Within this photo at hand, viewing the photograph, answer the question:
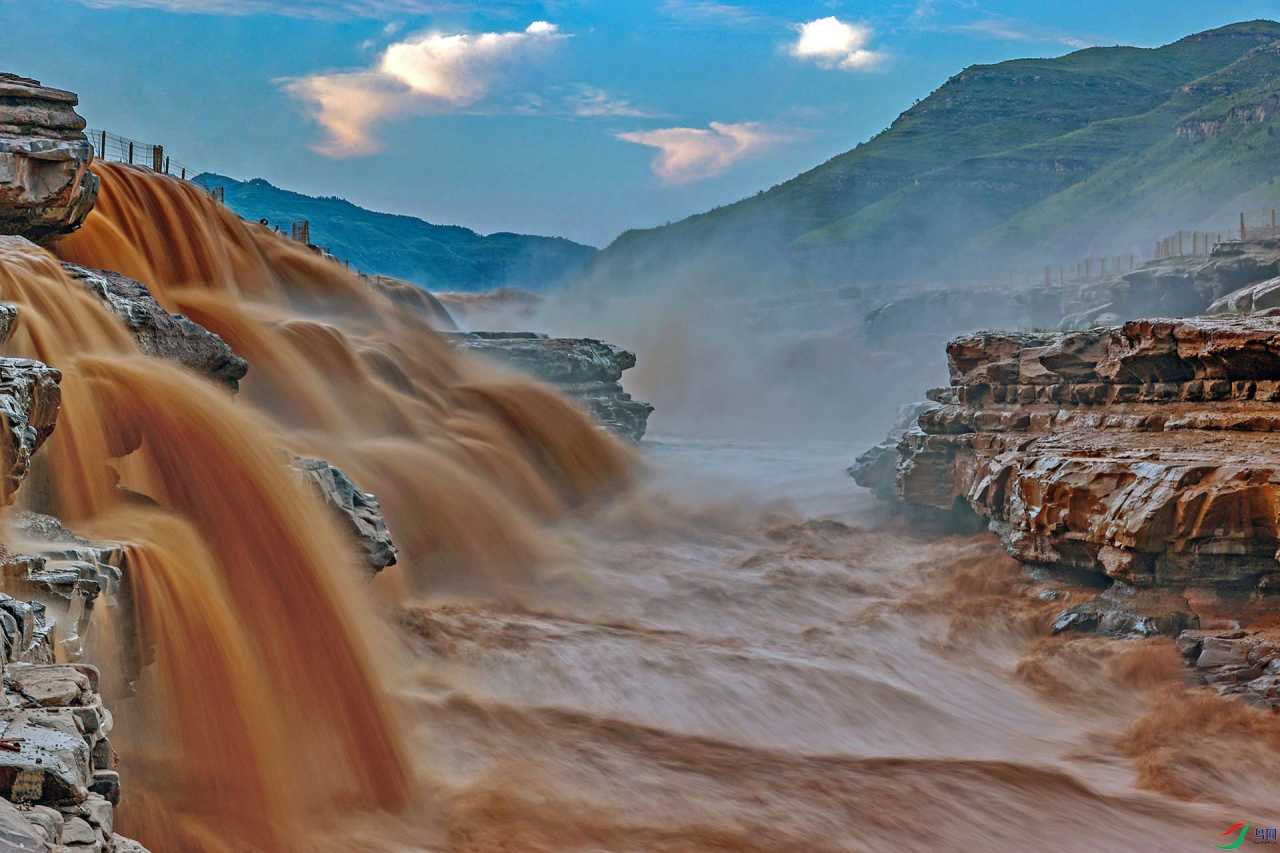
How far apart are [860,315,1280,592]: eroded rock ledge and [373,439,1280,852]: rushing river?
1090mm

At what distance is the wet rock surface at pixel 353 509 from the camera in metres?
11.7

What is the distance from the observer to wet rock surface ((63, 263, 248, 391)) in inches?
505

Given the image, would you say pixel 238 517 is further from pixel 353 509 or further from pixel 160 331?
pixel 160 331

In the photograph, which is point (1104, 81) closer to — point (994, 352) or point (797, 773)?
point (994, 352)

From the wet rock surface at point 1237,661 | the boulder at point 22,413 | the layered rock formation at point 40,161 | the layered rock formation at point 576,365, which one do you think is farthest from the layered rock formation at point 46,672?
the layered rock formation at point 576,365

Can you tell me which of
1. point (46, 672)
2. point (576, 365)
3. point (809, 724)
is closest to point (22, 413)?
point (46, 672)

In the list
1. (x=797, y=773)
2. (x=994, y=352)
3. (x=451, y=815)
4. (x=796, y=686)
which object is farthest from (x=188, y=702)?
(x=994, y=352)

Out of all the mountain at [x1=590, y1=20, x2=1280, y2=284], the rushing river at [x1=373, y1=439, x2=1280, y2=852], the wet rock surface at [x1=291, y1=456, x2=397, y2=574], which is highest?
the mountain at [x1=590, y1=20, x2=1280, y2=284]

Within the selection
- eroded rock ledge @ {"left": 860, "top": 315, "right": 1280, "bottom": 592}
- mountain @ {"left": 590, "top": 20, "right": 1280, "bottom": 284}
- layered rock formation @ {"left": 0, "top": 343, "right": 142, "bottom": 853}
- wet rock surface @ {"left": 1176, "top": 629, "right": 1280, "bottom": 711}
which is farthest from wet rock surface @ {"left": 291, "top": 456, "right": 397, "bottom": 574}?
mountain @ {"left": 590, "top": 20, "right": 1280, "bottom": 284}

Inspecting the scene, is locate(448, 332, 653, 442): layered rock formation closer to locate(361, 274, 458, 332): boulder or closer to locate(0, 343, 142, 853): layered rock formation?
locate(361, 274, 458, 332): boulder

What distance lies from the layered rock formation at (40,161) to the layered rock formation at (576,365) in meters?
13.3

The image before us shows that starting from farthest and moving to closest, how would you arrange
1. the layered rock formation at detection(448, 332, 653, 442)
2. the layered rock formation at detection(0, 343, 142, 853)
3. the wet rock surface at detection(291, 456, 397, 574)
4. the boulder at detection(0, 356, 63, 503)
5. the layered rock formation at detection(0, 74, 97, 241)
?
the layered rock formation at detection(448, 332, 653, 442) → the layered rock formation at detection(0, 74, 97, 241) → the wet rock surface at detection(291, 456, 397, 574) → the boulder at detection(0, 356, 63, 503) → the layered rock formation at detection(0, 343, 142, 853)

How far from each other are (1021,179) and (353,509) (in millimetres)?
90425

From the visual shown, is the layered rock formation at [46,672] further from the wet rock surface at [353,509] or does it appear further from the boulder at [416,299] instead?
the boulder at [416,299]
